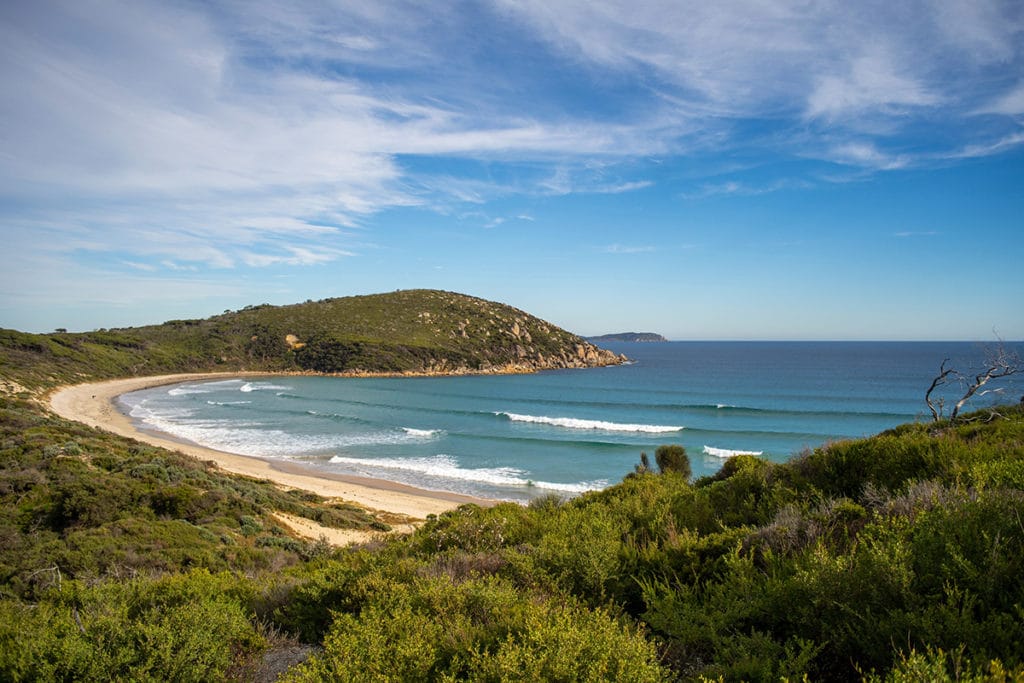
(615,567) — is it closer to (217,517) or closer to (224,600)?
(224,600)

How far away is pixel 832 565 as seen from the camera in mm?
3562

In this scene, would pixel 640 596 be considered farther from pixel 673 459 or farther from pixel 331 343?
pixel 331 343

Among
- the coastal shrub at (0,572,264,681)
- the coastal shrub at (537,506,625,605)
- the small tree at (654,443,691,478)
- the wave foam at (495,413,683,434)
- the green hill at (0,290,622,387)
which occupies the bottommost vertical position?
the wave foam at (495,413,683,434)

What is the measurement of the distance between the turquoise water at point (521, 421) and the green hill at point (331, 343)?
41.3 ft

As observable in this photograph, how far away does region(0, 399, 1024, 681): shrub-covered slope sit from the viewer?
302cm

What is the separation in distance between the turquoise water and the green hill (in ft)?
41.3

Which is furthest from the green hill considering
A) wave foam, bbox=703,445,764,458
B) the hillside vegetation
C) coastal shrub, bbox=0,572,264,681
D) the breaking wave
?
the hillside vegetation

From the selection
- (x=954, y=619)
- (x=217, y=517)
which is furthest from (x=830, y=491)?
(x=217, y=517)

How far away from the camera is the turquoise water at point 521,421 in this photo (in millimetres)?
30344

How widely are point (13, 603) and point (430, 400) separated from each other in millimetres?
52046

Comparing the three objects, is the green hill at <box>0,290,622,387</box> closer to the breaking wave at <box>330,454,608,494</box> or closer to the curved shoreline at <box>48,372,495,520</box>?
the curved shoreline at <box>48,372,495,520</box>

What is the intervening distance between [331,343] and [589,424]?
62860 millimetres

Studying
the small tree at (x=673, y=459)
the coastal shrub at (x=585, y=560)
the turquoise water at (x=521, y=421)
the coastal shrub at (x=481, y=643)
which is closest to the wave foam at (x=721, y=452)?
the turquoise water at (x=521, y=421)

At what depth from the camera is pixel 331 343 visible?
92.2 m
